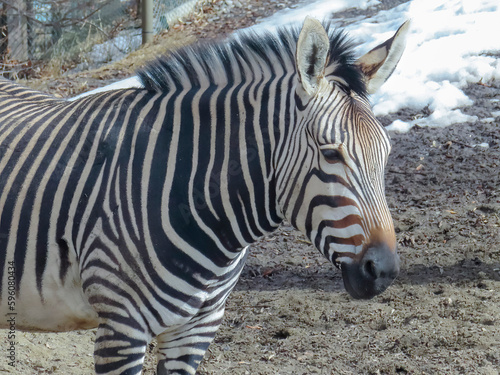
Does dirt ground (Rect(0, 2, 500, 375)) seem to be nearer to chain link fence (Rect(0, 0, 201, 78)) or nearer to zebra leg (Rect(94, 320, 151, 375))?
zebra leg (Rect(94, 320, 151, 375))

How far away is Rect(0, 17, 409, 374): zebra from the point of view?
2.71 metres

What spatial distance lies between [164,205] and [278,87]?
34.3 inches

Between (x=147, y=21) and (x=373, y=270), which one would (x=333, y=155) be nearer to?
(x=373, y=270)

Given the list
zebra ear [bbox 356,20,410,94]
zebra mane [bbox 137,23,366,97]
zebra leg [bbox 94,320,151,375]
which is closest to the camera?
zebra leg [bbox 94,320,151,375]

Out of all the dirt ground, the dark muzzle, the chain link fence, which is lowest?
the dirt ground

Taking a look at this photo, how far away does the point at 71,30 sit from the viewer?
11516mm

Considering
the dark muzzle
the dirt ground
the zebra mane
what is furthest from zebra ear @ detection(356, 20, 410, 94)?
the dirt ground

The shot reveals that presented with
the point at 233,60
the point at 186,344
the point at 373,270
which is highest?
the point at 233,60

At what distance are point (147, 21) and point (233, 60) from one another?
28.6 ft

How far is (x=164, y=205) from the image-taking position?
115 inches

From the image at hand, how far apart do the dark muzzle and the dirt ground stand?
6.72 ft

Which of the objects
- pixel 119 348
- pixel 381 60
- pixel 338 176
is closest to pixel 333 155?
pixel 338 176

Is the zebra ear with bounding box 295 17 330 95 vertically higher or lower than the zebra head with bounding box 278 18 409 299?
higher

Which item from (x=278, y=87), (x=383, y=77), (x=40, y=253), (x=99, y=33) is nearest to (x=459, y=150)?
(x=383, y=77)
